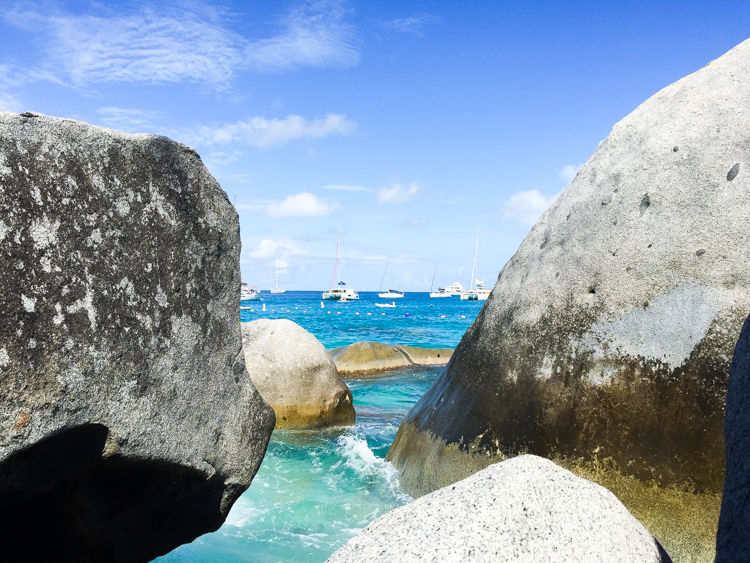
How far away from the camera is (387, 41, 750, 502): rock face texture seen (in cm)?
401

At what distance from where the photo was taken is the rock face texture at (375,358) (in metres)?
18.3

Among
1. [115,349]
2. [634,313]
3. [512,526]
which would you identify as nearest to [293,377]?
[634,313]

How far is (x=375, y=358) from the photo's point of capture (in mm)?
18906

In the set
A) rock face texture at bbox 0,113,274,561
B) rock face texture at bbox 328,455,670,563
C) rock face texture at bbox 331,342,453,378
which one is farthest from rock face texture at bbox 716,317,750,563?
rock face texture at bbox 331,342,453,378

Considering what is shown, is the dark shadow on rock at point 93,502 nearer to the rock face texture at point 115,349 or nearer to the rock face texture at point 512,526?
the rock face texture at point 115,349

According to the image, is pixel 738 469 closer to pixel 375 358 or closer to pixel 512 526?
pixel 512 526

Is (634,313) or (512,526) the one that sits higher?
(634,313)

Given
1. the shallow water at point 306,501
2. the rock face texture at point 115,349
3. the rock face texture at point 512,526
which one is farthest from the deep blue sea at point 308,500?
the rock face texture at point 512,526

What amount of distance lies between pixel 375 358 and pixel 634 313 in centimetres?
1485

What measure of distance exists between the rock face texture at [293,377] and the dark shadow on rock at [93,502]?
6042 millimetres

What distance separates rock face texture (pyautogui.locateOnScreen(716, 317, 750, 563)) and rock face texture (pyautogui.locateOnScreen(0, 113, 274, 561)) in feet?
7.25

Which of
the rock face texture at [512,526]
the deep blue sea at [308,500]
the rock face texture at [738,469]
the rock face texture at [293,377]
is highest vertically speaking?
the rock face texture at [738,469]

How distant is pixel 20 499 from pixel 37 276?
912mm

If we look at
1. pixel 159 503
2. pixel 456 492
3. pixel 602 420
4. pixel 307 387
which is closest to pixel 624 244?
pixel 602 420
